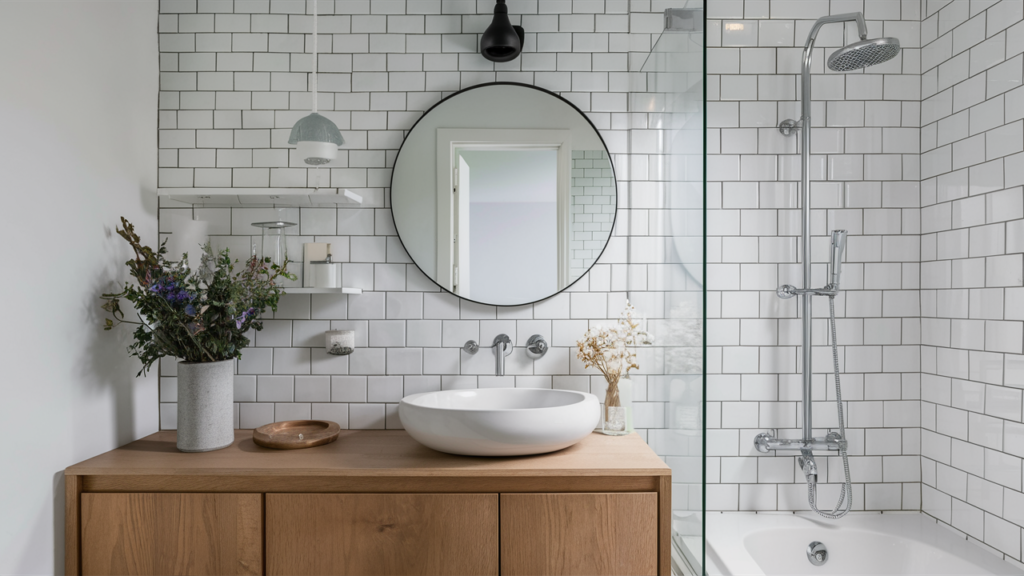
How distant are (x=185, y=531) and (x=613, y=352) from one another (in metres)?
1.35

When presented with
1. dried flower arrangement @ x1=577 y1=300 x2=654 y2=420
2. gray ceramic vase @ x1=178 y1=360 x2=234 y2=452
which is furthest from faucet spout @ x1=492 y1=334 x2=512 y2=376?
gray ceramic vase @ x1=178 y1=360 x2=234 y2=452

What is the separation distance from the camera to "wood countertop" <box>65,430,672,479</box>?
4.60ft

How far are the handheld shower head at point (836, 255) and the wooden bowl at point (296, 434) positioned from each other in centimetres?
168

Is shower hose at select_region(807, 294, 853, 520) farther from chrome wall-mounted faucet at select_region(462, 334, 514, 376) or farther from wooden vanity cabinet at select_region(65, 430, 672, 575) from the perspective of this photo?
chrome wall-mounted faucet at select_region(462, 334, 514, 376)

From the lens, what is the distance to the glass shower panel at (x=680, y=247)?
1.22 m

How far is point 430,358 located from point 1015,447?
1738 millimetres

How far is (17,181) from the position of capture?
4.34 feet

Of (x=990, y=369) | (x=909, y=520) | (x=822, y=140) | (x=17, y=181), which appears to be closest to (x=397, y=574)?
(x=17, y=181)

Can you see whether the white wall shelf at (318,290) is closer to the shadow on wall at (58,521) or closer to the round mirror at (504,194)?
the round mirror at (504,194)

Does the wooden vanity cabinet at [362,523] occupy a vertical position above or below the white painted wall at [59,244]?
below

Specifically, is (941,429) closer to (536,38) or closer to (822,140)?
(822,140)

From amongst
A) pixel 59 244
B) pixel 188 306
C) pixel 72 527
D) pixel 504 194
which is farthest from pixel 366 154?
pixel 72 527

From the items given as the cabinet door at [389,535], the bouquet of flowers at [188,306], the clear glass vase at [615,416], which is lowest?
the cabinet door at [389,535]

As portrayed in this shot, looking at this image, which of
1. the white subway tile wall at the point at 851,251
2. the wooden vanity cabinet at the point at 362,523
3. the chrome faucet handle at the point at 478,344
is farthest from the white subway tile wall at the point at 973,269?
the chrome faucet handle at the point at 478,344
